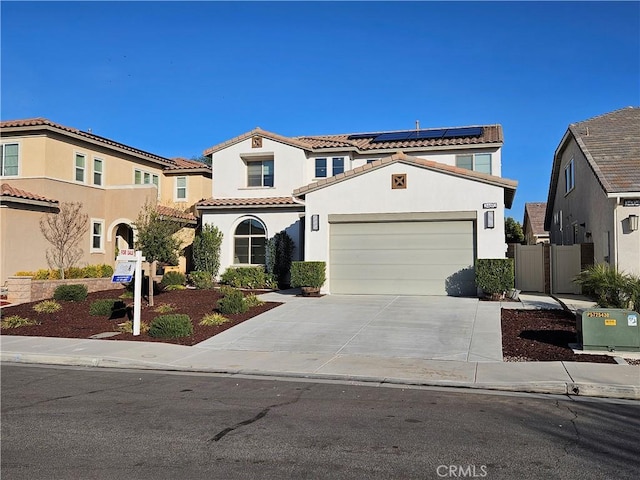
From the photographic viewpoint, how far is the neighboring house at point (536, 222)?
40406 mm

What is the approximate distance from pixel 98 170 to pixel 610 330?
22037mm

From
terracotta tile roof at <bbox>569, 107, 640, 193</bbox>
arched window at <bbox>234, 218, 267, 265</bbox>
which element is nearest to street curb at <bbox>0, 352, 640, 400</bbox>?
terracotta tile roof at <bbox>569, 107, 640, 193</bbox>

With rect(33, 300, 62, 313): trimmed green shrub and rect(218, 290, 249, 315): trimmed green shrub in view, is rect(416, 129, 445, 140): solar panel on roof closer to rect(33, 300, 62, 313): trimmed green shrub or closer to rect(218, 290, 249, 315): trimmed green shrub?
rect(218, 290, 249, 315): trimmed green shrub

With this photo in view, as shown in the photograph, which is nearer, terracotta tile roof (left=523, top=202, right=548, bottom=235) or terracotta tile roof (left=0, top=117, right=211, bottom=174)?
terracotta tile roof (left=0, top=117, right=211, bottom=174)

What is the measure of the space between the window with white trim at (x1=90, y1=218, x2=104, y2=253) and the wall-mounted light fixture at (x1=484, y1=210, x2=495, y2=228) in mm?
16651

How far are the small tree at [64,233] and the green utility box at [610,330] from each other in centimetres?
1852

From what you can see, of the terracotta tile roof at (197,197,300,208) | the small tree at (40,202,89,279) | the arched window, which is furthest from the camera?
the arched window

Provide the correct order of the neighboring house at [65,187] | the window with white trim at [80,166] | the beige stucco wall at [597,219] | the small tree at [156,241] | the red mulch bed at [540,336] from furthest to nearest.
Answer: the window with white trim at [80,166] → the neighboring house at [65,187] → the small tree at [156,241] → the beige stucco wall at [597,219] → the red mulch bed at [540,336]

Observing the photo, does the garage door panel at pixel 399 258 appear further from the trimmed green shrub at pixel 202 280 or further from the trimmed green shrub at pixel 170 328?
the trimmed green shrub at pixel 170 328

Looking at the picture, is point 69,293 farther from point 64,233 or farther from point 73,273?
point 64,233

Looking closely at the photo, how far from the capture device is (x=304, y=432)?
242 inches

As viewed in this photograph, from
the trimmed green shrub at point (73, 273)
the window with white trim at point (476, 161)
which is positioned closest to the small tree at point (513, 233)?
the window with white trim at point (476, 161)

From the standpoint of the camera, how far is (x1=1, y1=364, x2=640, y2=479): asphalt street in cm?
504

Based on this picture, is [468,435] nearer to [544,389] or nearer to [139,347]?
[544,389]
